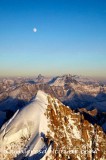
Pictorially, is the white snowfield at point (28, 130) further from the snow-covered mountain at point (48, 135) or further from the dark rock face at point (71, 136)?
the dark rock face at point (71, 136)

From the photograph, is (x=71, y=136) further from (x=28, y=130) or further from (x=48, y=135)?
(x=28, y=130)

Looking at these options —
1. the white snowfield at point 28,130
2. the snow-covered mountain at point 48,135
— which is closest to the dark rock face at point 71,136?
the snow-covered mountain at point 48,135

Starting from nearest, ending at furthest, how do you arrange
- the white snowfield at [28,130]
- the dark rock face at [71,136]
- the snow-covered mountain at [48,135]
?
the snow-covered mountain at [48,135] → the white snowfield at [28,130] → the dark rock face at [71,136]

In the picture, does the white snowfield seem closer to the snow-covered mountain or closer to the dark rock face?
the snow-covered mountain

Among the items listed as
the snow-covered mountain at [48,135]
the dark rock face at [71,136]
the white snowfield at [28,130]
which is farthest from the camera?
the dark rock face at [71,136]

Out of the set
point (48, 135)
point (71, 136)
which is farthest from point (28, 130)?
point (71, 136)

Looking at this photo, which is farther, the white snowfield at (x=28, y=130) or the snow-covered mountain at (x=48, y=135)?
the white snowfield at (x=28, y=130)

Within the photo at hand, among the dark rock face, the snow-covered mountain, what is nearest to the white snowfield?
the snow-covered mountain
